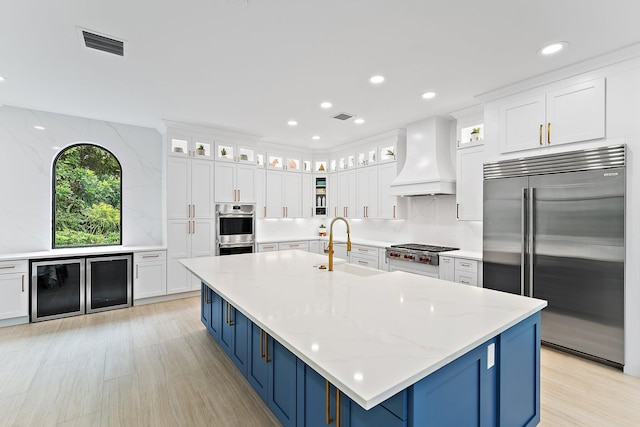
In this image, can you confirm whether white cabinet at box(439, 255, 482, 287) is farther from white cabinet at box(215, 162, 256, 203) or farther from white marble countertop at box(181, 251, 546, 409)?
white cabinet at box(215, 162, 256, 203)

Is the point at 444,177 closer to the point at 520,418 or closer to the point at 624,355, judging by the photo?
the point at 624,355

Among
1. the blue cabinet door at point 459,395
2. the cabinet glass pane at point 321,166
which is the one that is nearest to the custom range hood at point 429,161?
the cabinet glass pane at point 321,166

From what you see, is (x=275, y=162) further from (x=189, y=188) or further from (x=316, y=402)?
(x=316, y=402)

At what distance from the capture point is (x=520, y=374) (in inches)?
67.2

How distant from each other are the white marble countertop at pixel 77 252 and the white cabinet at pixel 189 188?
0.64m

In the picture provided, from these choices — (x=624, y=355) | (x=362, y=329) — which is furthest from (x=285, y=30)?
(x=624, y=355)

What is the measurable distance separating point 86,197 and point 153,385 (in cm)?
358

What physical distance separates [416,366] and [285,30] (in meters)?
2.38

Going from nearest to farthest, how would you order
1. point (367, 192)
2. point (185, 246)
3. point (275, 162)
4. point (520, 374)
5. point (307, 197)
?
point (520, 374) < point (185, 246) < point (367, 192) < point (275, 162) < point (307, 197)

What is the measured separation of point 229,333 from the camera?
2.75 meters

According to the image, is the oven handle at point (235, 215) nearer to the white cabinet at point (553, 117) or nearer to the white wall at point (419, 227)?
the white wall at point (419, 227)

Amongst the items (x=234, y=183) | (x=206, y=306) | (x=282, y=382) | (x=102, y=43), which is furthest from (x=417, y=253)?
(x=102, y=43)

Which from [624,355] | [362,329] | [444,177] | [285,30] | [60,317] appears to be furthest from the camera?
[444,177]

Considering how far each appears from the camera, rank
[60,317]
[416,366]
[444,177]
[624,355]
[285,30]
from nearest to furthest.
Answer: [416,366] → [285,30] → [624,355] → [60,317] → [444,177]
